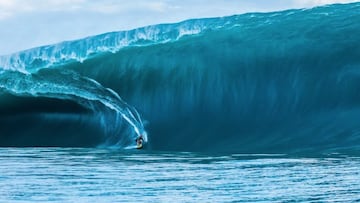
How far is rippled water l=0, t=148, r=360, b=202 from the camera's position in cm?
927

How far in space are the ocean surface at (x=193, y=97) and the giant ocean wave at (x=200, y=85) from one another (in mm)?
28

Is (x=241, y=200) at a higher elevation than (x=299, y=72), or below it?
below

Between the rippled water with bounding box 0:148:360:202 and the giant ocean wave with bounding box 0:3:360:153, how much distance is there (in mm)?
3692

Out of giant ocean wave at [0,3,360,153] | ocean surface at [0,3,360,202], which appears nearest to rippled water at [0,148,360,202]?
ocean surface at [0,3,360,202]

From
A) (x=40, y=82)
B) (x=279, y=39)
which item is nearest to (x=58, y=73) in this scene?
(x=40, y=82)

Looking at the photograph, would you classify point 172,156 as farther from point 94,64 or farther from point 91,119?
point 94,64

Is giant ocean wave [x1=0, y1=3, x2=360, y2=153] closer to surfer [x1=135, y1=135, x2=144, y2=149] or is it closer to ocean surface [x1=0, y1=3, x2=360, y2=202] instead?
ocean surface [x1=0, y1=3, x2=360, y2=202]

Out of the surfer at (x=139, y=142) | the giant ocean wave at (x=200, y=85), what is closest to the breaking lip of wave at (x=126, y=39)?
the giant ocean wave at (x=200, y=85)

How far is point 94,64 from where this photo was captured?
2167 centimetres

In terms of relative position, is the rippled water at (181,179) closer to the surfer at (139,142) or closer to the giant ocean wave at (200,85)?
the surfer at (139,142)

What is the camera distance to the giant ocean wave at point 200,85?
59.9ft

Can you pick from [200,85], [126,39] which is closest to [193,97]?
[200,85]

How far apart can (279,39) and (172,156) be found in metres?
7.31

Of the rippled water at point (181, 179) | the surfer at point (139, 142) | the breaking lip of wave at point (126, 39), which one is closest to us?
the rippled water at point (181, 179)
